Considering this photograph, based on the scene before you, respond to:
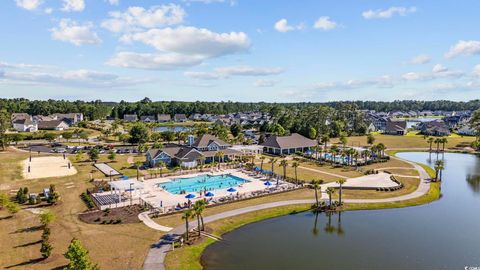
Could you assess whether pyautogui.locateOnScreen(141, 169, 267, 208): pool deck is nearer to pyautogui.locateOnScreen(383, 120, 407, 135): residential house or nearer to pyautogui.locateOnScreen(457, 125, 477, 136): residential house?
pyautogui.locateOnScreen(383, 120, 407, 135): residential house

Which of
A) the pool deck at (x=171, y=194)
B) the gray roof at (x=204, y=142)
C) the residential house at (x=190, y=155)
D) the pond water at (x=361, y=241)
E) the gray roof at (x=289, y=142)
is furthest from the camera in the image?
the gray roof at (x=289, y=142)

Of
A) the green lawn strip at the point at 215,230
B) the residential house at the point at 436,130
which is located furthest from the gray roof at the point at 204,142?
the residential house at the point at 436,130

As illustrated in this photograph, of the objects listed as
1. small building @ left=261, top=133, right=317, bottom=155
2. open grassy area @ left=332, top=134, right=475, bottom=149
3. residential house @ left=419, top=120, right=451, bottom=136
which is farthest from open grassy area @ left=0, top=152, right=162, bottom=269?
residential house @ left=419, top=120, right=451, bottom=136

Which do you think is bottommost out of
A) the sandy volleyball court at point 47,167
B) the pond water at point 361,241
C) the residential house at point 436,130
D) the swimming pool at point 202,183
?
the pond water at point 361,241

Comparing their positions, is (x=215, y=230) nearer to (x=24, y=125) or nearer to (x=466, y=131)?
(x=24, y=125)

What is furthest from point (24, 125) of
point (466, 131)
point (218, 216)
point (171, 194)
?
point (466, 131)

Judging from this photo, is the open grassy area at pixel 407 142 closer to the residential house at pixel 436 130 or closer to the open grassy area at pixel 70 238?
the residential house at pixel 436 130
